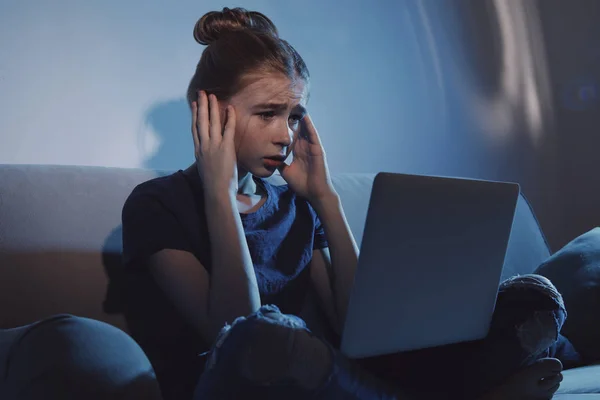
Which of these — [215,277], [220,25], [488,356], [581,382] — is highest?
[220,25]

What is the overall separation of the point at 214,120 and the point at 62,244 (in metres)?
0.31

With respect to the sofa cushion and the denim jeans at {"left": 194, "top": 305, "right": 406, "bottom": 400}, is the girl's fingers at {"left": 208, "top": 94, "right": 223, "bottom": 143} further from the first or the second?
the sofa cushion

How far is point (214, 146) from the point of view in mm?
1070

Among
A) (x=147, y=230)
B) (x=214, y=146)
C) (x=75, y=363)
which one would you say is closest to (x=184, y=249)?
(x=147, y=230)

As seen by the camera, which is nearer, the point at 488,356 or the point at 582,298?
the point at 488,356

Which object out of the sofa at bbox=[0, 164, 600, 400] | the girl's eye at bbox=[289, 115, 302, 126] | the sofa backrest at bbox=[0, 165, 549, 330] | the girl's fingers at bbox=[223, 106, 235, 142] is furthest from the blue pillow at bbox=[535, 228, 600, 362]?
the sofa backrest at bbox=[0, 165, 549, 330]

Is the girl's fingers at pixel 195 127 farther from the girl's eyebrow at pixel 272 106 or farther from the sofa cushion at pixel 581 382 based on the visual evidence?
the sofa cushion at pixel 581 382

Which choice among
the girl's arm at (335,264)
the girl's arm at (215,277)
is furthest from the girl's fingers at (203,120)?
the girl's arm at (335,264)

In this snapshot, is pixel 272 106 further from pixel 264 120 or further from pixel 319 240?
pixel 319 240

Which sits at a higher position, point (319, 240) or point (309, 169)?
point (309, 169)

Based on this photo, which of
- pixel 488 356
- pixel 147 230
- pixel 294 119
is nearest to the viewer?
pixel 488 356

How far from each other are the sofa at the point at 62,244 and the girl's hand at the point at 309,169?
284mm

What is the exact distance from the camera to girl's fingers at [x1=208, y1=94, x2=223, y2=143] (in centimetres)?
108

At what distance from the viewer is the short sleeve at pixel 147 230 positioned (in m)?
1.01
